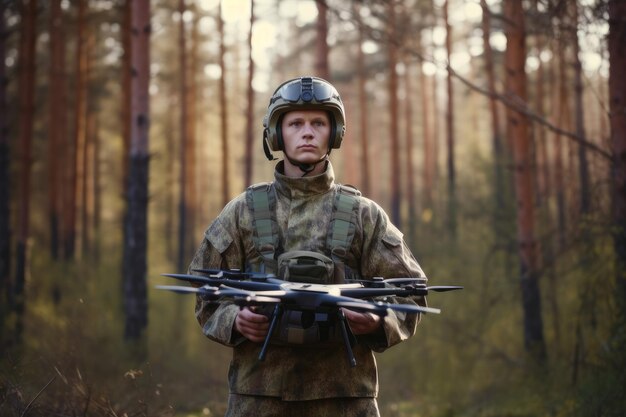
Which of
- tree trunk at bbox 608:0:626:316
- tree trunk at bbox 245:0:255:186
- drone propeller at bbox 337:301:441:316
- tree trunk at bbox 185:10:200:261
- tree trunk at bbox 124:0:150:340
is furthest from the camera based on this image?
tree trunk at bbox 185:10:200:261

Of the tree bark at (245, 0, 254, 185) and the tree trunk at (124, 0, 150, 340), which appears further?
the tree bark at (245, 0, 254, 185)

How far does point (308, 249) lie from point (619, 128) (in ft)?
16.8

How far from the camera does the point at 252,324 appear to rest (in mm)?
3574

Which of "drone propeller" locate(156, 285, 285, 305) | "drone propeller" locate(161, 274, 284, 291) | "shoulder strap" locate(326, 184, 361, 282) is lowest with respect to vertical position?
"drone propeller" locate(156, 285, 285, 305)

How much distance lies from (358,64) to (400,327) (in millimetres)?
26367

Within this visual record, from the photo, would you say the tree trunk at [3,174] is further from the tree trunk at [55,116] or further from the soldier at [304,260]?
the soldier at [304,260]

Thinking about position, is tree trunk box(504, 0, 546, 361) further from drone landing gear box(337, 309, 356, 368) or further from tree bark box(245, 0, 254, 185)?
tree bark box(245, 0, 254, 185)

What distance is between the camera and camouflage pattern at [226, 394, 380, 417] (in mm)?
3824

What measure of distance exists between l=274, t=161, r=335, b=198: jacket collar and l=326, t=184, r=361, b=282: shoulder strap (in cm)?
9

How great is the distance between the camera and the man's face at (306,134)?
4059 mm

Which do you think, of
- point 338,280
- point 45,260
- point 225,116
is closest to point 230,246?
point 338,280

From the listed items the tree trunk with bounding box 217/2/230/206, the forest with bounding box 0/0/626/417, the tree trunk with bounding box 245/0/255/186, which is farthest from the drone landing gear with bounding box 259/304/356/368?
the tree trunk with bounding box 217/2/230/206

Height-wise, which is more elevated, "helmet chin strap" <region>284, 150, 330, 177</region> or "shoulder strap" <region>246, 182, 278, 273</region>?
"helmet chin strap" <region>284, 150, 330, 177</region>

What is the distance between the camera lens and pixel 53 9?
21.4m
